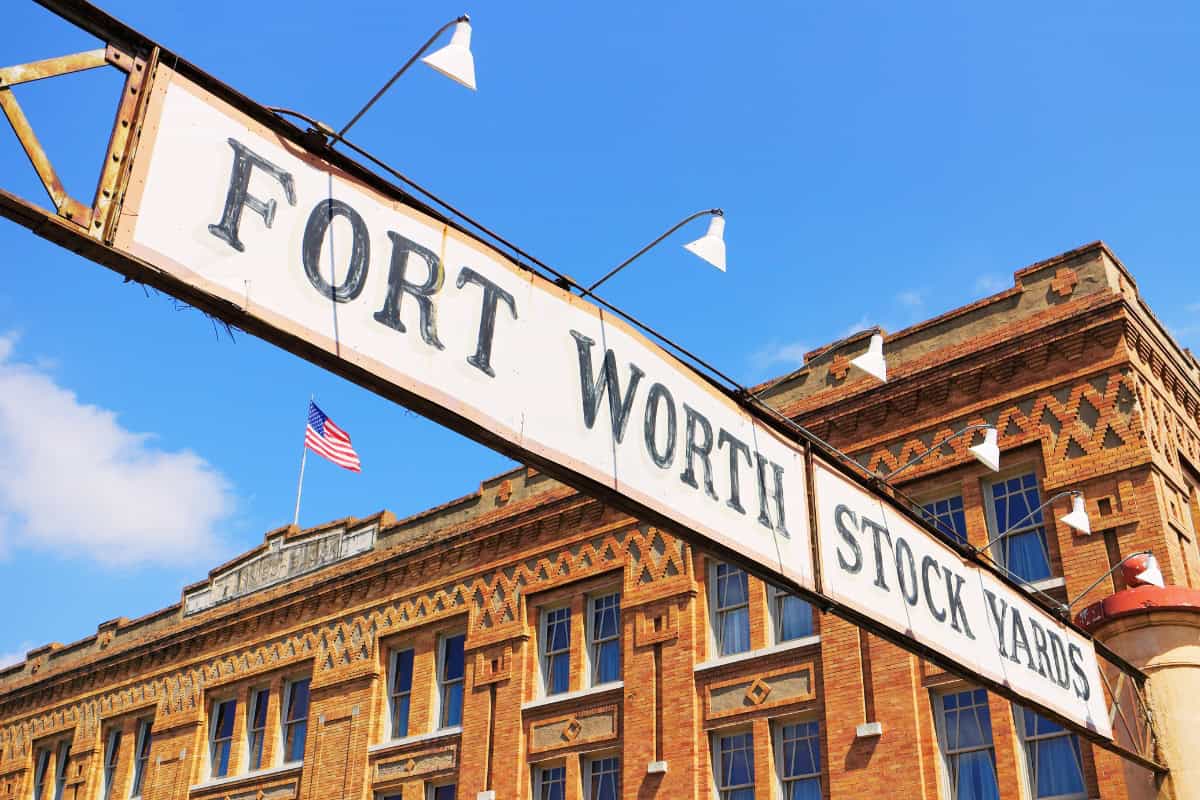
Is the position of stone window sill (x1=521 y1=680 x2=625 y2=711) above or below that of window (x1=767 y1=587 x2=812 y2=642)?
below

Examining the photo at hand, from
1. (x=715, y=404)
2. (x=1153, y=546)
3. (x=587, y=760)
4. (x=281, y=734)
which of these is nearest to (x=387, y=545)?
(x=281, y=734)

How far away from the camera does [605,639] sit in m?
21.5

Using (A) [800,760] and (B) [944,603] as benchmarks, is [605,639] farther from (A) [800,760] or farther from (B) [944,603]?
(B) [944,603]

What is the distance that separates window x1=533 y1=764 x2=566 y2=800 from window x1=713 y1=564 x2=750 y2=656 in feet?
12.5

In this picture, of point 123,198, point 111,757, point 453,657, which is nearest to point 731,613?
point 453,657

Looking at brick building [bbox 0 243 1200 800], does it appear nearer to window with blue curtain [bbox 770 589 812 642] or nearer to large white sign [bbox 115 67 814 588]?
window with blue curtain [bbox 770 589 812 642]

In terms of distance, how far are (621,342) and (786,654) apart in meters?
14.5

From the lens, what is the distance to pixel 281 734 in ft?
84.6

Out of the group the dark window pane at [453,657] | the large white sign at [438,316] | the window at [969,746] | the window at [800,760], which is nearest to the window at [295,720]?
the dark window pane at [453,657]

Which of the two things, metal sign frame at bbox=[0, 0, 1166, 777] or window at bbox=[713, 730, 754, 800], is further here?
window at bbox=[713, 730, 754, 800]

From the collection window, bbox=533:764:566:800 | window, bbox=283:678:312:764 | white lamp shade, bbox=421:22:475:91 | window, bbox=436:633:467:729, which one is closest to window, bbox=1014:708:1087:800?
window, bbox=533:764:566:800

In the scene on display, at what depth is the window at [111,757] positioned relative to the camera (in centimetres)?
2895

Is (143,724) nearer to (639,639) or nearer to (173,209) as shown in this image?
(639,639)

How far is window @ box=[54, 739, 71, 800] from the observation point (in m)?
30.3
